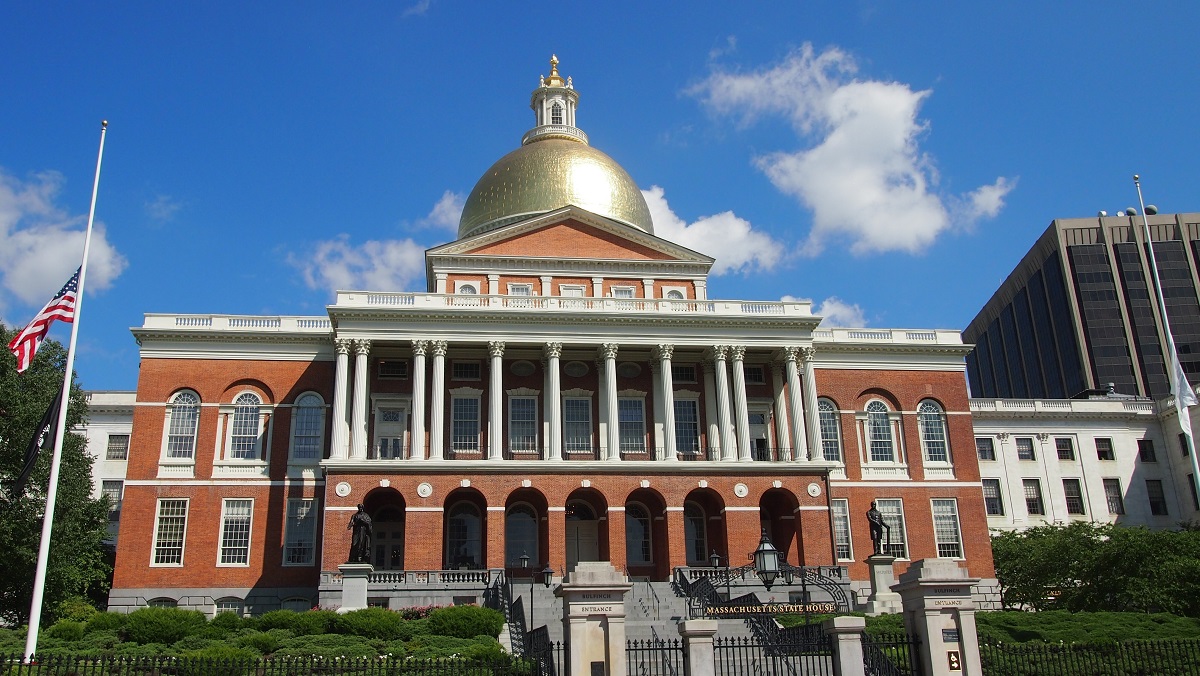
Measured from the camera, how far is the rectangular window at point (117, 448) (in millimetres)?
60531

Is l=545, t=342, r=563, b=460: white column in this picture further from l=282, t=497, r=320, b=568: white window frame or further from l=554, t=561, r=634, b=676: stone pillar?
l=554, t=561, r=634, b=676: stone pillar

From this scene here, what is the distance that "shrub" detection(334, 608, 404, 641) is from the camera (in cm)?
3225

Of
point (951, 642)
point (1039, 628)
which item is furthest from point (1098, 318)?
point (951, 642)

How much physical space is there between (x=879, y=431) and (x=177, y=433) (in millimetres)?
33267

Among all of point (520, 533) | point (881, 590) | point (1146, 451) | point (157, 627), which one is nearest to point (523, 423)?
point (520, 533)

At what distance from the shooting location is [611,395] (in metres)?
48.0

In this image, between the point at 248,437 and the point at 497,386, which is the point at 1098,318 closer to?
the point at 497,386

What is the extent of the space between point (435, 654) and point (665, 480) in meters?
20.9

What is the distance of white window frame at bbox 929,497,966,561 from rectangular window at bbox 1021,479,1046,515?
1475 centimetres

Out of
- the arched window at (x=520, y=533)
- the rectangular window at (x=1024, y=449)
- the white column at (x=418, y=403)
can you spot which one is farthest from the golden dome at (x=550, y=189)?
the rectangular window at (x=1024, y=449)

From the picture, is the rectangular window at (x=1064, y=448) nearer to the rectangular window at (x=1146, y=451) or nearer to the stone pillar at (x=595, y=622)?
the rectangular window at (x=1146, y=451)

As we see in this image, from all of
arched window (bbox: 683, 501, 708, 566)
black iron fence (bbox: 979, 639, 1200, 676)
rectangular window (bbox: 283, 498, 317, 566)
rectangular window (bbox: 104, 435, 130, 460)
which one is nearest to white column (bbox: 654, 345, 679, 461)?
arched window (bbox: 683, 501, 708, 566)

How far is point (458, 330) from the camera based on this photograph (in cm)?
4788

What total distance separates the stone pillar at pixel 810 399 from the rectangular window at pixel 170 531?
2838 centimetres
